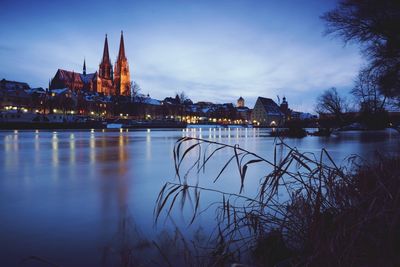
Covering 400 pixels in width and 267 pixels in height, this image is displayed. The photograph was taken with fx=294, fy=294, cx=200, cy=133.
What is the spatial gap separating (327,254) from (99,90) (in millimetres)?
135420

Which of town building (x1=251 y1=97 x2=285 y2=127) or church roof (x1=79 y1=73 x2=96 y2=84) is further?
church roof (x1=79 y1=73 x2=96 y2=84)

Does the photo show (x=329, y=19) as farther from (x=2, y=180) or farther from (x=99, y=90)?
(x=99, y=90)

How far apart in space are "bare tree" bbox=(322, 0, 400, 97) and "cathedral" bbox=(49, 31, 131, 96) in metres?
114

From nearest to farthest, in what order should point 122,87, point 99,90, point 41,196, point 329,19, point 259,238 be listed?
point 259,238 < point 41,196 < point 329,19 < point 99,90 < point 122,87

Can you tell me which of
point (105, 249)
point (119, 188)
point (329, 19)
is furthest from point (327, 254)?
point (329, 19)

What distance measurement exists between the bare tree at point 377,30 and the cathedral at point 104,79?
4470 inches

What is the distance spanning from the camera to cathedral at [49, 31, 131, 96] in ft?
397

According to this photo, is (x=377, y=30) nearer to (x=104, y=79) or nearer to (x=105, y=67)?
(x=104, y=79)

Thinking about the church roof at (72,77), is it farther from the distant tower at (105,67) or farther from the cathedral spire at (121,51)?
the cathedral spire at (121,51)

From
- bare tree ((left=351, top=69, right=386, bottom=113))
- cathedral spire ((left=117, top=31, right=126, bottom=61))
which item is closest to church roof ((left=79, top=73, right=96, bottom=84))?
cathedral spire ((left=117, top=31, right=126, bottom=61))

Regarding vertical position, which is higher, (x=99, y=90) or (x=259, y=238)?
(x=99, y=90)

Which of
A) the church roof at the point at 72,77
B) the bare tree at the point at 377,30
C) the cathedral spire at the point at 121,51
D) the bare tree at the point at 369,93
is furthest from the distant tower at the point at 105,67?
the bare tree at the point at 377,30

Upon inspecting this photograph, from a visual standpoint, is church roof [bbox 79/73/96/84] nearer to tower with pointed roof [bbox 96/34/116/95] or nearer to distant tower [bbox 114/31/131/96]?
tower with pointed roof [bbox 96/34/116/95]

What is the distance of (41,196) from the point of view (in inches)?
208
